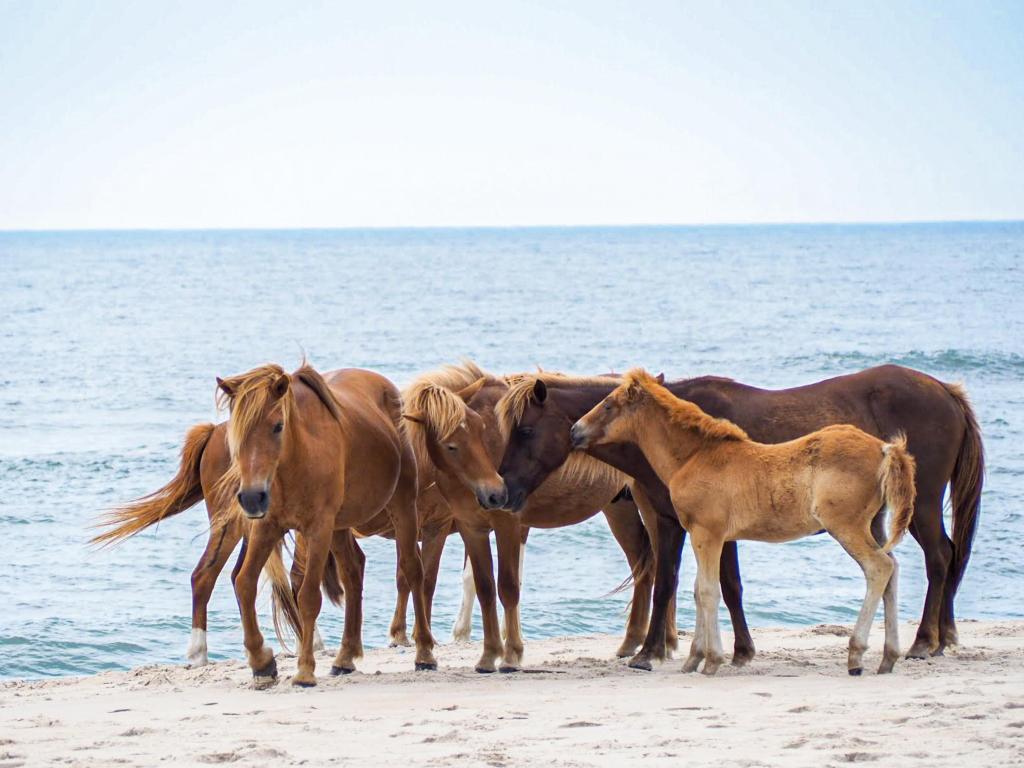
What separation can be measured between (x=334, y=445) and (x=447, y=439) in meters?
0.63

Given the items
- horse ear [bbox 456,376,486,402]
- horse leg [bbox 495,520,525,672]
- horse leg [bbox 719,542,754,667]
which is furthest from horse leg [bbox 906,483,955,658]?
horse ear [bbox 456,376,486,402]

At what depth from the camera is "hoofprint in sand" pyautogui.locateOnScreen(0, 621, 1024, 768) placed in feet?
17.4

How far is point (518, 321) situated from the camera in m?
44.5

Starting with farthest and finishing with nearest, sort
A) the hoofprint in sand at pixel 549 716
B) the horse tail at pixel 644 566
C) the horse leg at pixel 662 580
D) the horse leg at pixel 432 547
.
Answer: the horse leg at pixel 432 547
the horse tail at pixel 644 566
the horse leg at pixel 662 580
the hoofprint in sand at pixel 549 716

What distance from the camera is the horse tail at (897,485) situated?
665 centimetres

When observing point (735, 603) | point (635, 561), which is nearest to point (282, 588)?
point (635, 561)

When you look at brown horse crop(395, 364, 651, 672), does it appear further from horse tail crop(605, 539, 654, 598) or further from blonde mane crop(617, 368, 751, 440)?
blonde mane crop(617, 368, 751, 440)

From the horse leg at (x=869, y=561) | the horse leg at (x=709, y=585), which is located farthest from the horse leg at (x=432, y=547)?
the horse leg at (x=869, y=561)

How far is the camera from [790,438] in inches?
308

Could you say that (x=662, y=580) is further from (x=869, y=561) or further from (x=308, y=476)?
(x=308, y=476)

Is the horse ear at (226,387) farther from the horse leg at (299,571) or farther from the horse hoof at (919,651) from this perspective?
the horse hoof at (919,651)

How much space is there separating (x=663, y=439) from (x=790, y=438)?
36.1 inches

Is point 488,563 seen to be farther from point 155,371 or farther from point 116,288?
point 116,288

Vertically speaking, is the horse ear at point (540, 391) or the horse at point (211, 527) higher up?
the horse ear at point (540, 391)
